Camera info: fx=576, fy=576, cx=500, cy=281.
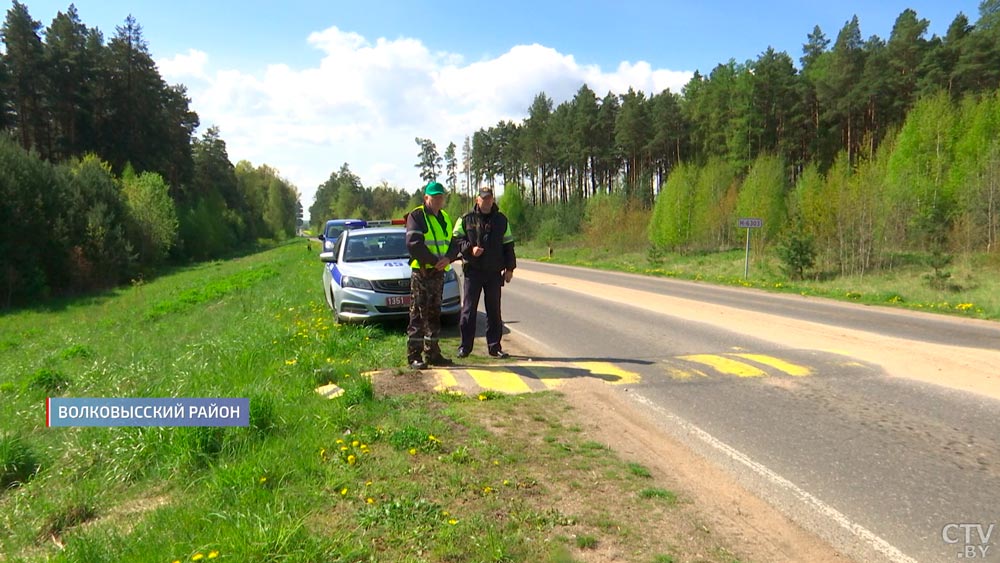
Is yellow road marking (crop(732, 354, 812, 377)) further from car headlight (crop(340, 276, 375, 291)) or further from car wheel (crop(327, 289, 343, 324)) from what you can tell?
car wheel (crop(327, 289, 343, 324))

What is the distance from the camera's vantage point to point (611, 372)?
268 inches

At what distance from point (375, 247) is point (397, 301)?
208 cm

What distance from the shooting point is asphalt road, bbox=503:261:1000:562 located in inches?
131

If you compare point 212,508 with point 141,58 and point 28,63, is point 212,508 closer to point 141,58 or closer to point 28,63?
point 28,63

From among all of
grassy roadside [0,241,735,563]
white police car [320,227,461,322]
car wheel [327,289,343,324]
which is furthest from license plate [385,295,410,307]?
grassy roadside [0,241,735,563]

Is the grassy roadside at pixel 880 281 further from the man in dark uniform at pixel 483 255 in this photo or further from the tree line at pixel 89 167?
the tree line at pixel 89 167

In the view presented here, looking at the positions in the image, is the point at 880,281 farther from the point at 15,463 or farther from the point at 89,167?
the point at 89,167

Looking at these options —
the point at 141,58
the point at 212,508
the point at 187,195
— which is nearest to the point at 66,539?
the point at 212,508

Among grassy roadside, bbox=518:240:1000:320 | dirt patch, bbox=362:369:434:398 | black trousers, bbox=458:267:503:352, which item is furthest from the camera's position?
grassy roadside, bbox=518:240:1000:320

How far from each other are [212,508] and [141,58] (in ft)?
200

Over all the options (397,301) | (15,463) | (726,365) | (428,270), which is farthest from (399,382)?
(726,365)

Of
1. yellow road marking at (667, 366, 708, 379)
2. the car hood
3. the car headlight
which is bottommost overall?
yellow road marking at (667, 366, 708, 379)

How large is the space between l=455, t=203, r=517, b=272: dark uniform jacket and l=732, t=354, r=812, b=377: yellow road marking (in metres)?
3.35

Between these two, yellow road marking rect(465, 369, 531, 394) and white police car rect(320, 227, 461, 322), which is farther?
white police car rect(320, 227, 461, 322)
